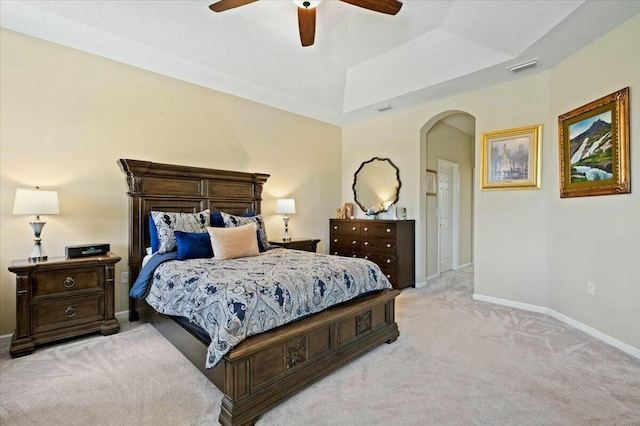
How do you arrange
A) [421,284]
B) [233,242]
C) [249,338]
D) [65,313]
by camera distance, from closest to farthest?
[249,338] → [65,313] → [233,242] → [421,284]

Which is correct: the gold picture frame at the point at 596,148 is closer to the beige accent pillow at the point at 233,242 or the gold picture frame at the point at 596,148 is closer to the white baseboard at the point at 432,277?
the white baseboard at the point at 432,277

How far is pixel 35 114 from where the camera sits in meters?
2.87

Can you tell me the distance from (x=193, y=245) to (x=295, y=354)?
1.54m

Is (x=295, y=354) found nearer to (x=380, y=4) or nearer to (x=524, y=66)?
(x=380, y=4)

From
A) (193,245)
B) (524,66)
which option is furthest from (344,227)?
(524,66)

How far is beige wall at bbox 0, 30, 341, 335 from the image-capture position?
278 cm

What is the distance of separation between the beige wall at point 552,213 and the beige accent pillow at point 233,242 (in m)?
2.79

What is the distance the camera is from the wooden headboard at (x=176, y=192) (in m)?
3.27

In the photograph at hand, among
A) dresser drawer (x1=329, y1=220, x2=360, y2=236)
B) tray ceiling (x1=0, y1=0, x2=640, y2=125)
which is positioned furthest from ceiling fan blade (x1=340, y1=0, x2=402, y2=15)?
dresser drawer (x1=329, y1=220, x2=360, y2=236)

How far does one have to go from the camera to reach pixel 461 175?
6.22 metres

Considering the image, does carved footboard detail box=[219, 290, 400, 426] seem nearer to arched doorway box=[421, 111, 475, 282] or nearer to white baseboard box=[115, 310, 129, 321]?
white baseboard box=[115, 310, 129, 321]

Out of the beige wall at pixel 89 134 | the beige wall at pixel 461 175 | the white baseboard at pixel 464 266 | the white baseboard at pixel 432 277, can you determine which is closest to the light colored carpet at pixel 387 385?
the beige wall at pixel 89 134

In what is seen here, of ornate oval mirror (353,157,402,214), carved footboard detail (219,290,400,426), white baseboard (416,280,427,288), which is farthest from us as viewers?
ornate oval mirror (353,157,402,214)

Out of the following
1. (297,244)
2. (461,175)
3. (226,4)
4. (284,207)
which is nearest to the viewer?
(226,4)
